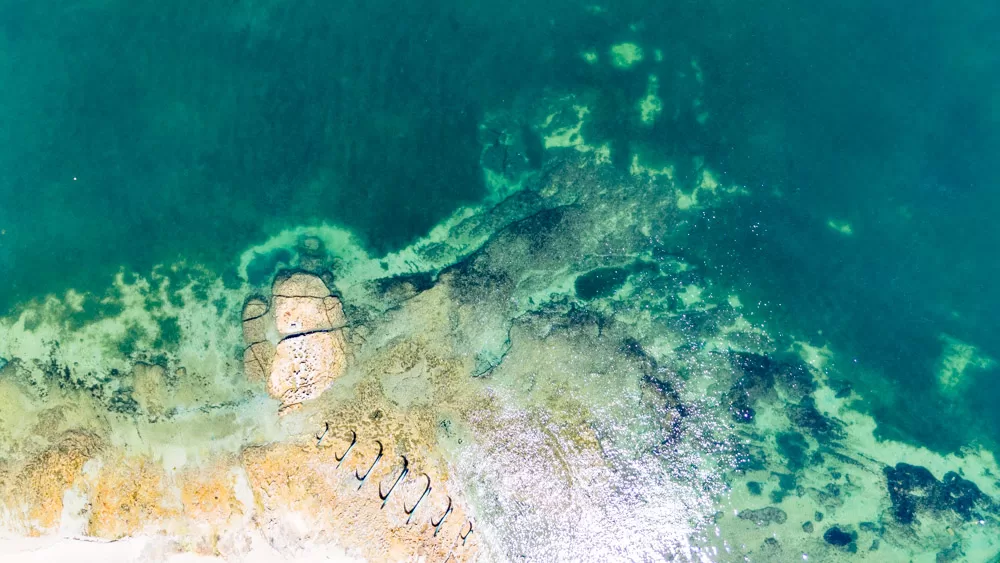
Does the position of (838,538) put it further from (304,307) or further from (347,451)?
(304,307)

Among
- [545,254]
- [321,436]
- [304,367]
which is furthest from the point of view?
[545,254]

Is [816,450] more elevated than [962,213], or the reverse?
[962,213]

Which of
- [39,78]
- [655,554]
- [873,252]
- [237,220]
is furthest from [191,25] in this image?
[873,252]

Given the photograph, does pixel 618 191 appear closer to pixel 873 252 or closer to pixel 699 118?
pixel 699 118

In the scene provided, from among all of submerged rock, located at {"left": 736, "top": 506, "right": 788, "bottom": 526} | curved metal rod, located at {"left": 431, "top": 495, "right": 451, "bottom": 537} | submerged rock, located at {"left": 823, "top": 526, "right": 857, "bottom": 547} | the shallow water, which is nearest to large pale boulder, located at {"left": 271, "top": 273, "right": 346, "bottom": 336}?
the shallow water

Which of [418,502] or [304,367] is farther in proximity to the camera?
[304,367]

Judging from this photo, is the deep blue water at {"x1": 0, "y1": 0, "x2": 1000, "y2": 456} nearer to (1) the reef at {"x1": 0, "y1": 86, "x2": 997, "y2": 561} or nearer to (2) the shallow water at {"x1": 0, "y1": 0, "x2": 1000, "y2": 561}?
(2) the shallow water at {"x1": 0, "y1": 0, "x2": 1000, "y2": 561}

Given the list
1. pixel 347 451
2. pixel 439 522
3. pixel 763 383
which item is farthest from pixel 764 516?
pixel 347 451
